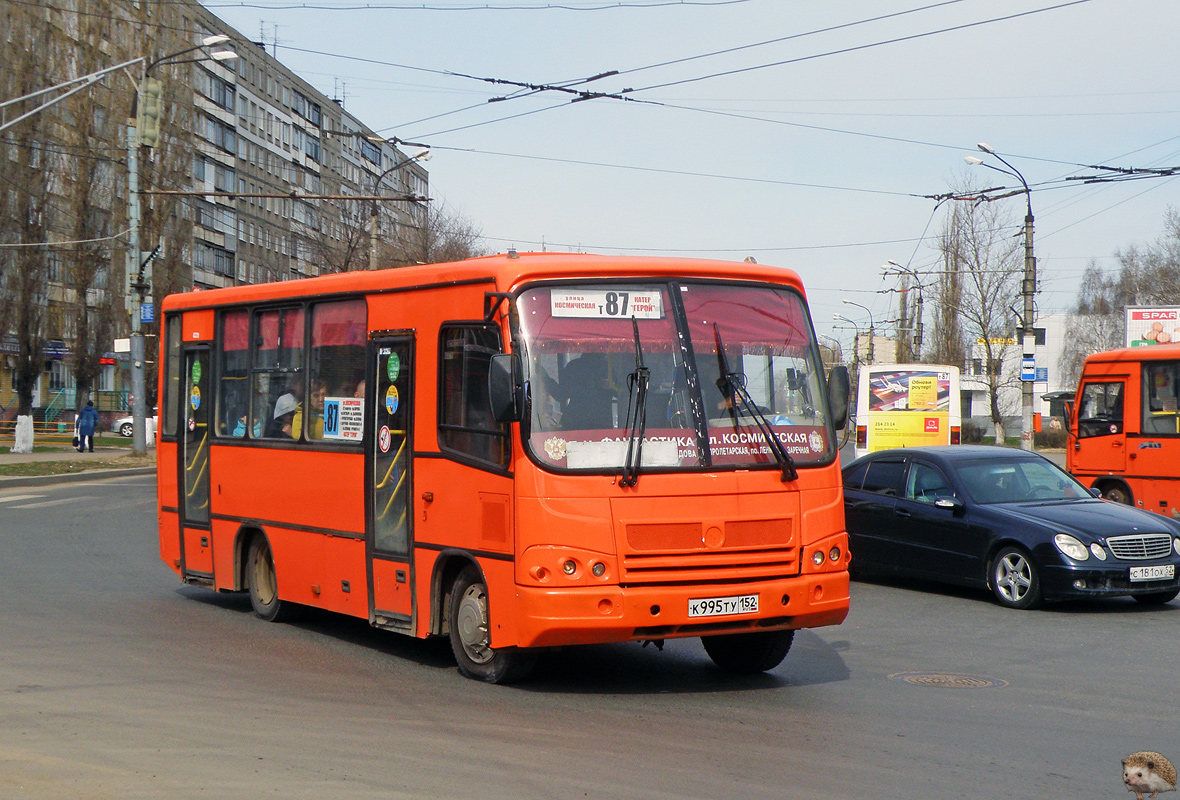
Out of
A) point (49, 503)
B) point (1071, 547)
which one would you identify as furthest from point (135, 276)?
point (1071, 547)

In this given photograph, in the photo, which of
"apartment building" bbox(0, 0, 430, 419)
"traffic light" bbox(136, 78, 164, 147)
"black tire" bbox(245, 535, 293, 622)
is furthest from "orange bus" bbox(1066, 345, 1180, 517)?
"apartment building" bbox(0, 0, 430, 419)

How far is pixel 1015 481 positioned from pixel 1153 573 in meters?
1.70

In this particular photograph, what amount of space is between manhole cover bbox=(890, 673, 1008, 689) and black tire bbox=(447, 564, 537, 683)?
2433 mm

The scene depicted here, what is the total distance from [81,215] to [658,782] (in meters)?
50.1

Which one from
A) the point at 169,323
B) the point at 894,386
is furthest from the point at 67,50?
the point at 169,323

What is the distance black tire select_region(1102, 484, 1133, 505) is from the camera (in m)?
20.8

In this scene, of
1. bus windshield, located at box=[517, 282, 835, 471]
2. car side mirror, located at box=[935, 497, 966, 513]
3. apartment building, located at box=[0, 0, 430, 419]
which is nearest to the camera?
bus windshield, located at box=[517, 282, 835, 471]

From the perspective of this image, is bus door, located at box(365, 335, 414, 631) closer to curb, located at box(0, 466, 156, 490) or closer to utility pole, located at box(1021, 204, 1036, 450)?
curb, located at box(0, 466, 156, 490)

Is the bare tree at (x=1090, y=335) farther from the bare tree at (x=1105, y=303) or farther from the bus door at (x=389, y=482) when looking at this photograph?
the bus door at (x=389, y=482)

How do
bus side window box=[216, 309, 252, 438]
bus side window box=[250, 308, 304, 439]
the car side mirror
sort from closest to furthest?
bus side window box=[250, 308, 304, 439], bus side window box=[216, 309, 252, 438], the car side mirror

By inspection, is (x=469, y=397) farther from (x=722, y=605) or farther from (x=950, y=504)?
(x=950, y=504)

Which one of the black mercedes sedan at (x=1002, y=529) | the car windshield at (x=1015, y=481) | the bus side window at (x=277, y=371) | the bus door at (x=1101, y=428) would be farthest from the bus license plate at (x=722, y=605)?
the bus door at (x=1101, y=428)

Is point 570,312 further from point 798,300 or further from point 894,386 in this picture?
point 894,386

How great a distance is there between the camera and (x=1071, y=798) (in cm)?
591
